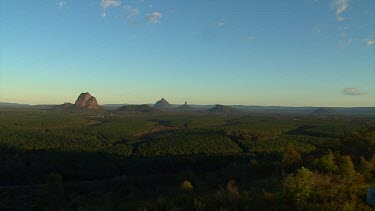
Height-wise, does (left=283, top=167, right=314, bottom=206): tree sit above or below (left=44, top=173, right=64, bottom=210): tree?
above

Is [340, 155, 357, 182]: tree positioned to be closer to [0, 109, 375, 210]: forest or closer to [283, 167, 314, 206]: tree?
[0, 109, 375, 210]: forest

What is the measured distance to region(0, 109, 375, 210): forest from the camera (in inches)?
447

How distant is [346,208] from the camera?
9336 mm

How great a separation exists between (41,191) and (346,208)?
3922cm

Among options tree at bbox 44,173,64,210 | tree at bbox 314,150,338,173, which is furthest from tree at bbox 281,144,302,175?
tree at bbox 44,173,64,210

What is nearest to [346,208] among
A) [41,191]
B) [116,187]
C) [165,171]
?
[116,187]

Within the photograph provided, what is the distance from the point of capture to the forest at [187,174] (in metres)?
11.3

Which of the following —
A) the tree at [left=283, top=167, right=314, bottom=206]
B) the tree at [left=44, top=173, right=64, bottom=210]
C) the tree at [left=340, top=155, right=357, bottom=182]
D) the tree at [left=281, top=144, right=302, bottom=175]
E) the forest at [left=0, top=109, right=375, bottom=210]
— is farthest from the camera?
the tree at [left=44, top=173, right=64, bottom=210]

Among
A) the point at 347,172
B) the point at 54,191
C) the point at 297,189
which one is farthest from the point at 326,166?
the point at 54,191

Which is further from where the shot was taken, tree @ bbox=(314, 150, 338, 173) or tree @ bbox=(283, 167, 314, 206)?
tree @ bbox=(314, 150, 338, 173)

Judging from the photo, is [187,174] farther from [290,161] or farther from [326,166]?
[326,166]

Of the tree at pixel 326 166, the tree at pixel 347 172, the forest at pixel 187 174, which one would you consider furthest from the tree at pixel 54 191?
the tree at pixel 347 172

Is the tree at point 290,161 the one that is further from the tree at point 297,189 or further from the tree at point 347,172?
the tree at point 297,189

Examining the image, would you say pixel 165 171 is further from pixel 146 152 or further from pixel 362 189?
pixel 362 189
